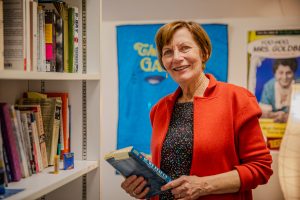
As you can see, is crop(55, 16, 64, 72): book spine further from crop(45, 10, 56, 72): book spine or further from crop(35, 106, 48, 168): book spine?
crop(35, 106, 48, 168): book spine

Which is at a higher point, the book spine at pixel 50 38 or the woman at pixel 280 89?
the book spine at pixel 50 38

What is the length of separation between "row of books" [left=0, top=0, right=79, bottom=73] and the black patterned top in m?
0.53

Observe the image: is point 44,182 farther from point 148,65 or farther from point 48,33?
point 148,65

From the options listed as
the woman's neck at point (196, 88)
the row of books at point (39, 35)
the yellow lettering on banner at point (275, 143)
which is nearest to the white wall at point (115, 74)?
the yellow lettering on banner at point (275, 143)

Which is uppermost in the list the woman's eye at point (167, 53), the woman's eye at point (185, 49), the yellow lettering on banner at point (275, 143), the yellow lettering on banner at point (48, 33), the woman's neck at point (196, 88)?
the yellow lettering on banner at point (48, 33)

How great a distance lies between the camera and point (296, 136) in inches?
103

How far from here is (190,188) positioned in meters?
1.56

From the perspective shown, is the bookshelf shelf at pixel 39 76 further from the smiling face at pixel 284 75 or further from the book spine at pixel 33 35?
the smiling face at pixel 284 75

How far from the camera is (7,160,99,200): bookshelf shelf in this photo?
1.15 m

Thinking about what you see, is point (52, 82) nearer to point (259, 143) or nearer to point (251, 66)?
point (259, 143)

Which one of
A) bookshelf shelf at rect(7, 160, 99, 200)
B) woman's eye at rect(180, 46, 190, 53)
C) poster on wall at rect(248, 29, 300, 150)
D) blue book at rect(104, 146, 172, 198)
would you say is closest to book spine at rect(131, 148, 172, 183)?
blue book at rect(104, 146, 172, 198)

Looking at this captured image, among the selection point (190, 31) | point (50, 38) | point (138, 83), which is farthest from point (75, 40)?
point (138, 83)

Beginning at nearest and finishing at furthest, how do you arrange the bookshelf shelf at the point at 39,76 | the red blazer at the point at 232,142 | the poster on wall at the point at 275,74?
the bookshelf shelf at the point at 39,76 → the red blazer at the point at 232,142 → the poster on wall at the point at 275,74

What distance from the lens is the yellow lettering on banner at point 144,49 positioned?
309 cm
